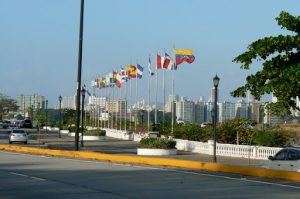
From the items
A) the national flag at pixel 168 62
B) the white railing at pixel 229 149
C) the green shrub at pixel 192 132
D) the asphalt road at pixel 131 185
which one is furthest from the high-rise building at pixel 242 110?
the asphalt road at pixel 131 185

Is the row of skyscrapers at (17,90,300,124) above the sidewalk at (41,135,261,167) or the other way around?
above

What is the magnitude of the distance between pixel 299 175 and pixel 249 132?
23.6 m

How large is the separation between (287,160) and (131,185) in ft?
28.7

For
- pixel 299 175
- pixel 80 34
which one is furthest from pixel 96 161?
pixel 299 175

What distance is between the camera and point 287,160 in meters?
26.6

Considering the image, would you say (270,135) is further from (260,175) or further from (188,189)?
(188,189)

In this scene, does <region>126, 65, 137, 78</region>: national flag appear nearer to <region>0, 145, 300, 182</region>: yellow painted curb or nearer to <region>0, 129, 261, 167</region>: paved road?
<region>0, 129, 261, 167</region>: paved road

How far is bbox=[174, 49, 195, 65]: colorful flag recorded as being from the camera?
54344 millimetres

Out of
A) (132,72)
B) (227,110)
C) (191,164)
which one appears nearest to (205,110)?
(227,110)

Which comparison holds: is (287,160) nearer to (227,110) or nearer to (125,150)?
(125,150)

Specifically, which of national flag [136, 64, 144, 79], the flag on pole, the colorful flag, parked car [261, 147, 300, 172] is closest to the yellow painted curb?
parked car [261, 147, 300, 172]

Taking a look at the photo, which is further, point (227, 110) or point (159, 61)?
point (227, 110)

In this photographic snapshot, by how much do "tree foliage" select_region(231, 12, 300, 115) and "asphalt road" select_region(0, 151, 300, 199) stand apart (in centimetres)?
299

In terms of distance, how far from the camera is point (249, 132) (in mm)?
46781
